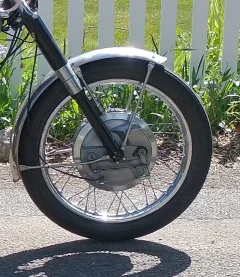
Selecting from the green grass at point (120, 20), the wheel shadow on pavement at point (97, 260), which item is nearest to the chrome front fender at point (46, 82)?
the wheel shadow on pavement at point (97, 260)

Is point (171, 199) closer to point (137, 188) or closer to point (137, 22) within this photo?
point (137, 188)

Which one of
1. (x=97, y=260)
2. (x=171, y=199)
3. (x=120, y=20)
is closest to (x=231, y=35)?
(x=171, y=199)

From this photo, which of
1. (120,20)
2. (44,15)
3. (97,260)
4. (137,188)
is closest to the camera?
(97,260)

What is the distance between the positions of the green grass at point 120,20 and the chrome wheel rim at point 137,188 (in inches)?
120

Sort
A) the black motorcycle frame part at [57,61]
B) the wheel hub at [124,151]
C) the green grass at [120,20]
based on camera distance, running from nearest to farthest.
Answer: the black motorcycle frame part at [57,61], the wheel hub at [124,151], the green grass at [120,20]

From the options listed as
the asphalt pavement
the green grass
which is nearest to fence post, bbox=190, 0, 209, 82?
the asphalt pavement

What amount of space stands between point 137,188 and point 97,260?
0.95m

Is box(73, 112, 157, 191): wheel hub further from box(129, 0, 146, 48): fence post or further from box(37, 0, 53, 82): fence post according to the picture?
box(129, 0, 146, 48): fence post

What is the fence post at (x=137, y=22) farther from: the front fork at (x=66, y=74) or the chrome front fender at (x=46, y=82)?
the front fork at (x=66, y=74)

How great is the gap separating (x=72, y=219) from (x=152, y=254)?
0.41m

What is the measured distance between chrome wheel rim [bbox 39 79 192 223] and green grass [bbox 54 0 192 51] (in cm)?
304

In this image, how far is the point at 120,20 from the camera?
917 centimetres

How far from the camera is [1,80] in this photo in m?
5.94

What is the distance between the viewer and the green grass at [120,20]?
328 inches
